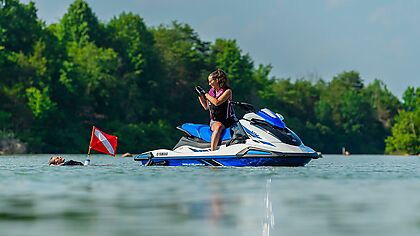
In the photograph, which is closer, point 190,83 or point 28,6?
point 28,6

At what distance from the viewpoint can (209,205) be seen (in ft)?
29.8

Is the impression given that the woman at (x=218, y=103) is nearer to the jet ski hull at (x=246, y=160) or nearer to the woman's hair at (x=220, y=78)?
the woman's hair at (x=220, y=78)

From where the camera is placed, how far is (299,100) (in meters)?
119

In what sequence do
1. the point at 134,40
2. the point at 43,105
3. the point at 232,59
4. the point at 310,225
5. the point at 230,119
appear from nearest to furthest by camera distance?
the point at 310,225 < the point at 230,119 < the point at 43,105 < the point at 134,40 < the point at 232,59

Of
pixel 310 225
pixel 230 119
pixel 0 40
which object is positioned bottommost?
pixel 310 225

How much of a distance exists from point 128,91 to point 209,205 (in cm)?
6946

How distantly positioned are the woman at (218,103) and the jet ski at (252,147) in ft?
0.55

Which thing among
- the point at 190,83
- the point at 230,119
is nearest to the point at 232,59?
the point at 190,83

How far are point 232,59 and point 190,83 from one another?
7.10 meters

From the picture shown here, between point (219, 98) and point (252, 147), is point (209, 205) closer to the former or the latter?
point (252, 147)

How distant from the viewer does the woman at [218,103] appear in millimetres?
18656

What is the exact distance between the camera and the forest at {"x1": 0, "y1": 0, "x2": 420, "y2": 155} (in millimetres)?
64062

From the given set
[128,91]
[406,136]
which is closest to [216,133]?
[128,91]

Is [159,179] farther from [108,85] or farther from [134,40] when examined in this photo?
[134,40]
